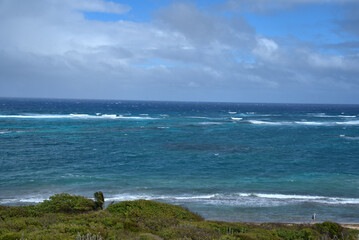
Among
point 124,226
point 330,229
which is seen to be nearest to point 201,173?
point 330,229

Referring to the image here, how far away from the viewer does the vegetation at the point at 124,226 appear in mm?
12583

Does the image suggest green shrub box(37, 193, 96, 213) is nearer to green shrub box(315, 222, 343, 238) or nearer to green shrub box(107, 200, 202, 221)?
green shrub box(107, 200, 202, 221)

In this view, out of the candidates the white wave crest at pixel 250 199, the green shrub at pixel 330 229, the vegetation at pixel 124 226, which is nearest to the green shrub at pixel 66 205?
the vegetation at pixel 124 226

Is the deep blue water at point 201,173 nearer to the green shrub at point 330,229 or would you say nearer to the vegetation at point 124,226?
the green shrub at point 330,229

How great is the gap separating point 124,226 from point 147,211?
3.63m

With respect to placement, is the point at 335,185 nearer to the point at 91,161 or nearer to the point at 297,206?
the point at 297,206

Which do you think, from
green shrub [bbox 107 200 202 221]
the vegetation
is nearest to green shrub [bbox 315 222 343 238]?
the vegetation

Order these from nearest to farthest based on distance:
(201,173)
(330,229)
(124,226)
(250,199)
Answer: (124,226) → (330,229) → (250,199) → (201,173)

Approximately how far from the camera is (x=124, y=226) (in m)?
14.7

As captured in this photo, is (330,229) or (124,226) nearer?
(124,226)

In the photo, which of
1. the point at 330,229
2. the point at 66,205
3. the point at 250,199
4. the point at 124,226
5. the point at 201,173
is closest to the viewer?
the point at 124,226

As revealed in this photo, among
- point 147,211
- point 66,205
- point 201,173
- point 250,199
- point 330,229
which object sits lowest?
point 250,199

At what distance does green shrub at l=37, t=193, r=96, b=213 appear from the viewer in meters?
17.9

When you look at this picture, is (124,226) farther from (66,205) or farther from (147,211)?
(66,205)
